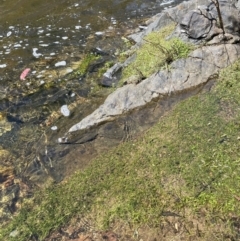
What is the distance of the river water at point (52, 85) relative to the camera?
191 inches

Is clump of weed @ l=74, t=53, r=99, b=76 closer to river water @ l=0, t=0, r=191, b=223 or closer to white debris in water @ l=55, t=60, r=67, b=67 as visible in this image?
river water @ l=0, t=0, r=191, b=223

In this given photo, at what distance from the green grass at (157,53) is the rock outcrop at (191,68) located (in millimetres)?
178

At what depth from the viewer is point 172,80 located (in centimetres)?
568

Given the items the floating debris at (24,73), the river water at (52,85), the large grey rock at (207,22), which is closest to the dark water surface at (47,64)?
the river water at (52,85)

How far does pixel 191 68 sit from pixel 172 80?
42 cm

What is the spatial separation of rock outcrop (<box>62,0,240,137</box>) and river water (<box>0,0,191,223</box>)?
0.81ft

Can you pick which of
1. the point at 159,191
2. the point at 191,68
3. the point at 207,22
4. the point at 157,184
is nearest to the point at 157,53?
the point at 191,68

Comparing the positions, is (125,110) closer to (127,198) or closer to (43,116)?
(43,116)

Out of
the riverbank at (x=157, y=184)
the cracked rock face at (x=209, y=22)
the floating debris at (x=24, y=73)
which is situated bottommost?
the floating debris at (x=24, y=73)

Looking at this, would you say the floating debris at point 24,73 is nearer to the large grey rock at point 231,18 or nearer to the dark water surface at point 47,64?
the dark water surface at point 47,64

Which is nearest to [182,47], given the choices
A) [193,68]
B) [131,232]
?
[193,68]

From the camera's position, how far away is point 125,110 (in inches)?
214

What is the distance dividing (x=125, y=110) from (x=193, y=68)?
142 centimetres

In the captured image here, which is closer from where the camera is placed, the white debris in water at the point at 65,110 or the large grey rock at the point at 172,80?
the large grey rock at the point at 172,80
